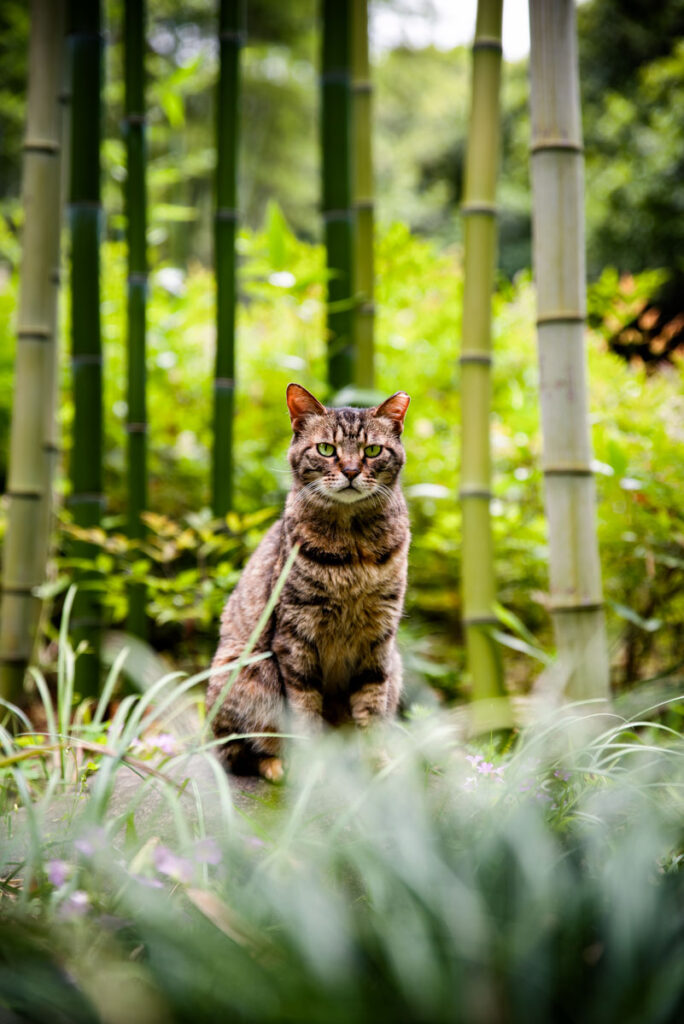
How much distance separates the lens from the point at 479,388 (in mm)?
2338

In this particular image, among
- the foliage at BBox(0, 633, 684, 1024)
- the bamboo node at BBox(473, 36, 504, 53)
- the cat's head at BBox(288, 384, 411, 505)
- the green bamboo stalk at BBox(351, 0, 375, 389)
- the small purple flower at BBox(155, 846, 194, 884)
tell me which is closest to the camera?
the foliage at BBox(0, 633, 684, 1024)

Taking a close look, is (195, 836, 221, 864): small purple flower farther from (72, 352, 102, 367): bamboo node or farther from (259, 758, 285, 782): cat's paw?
(72, 352, 102, 367): bamboo node

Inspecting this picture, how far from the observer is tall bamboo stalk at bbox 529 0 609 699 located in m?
2.00

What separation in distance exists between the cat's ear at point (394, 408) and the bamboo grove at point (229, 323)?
61cm

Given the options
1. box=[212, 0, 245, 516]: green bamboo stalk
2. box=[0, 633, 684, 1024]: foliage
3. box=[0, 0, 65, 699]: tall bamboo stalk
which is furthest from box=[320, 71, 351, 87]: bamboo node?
box=[0, 633, 684, 1024]: foliage

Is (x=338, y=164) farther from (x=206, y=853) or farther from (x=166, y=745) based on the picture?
(x=206, y=853)

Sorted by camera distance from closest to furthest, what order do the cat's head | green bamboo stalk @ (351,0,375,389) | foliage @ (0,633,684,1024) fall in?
1. foliage @ (0,633,684,1024)
2. the cat's head
3. green bamboo stalk @ (351,0,375,389)

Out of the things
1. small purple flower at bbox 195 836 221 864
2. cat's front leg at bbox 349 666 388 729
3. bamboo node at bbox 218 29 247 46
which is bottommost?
small purple flower at bbox 195 836 221 864

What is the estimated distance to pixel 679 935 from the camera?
0.94 meters

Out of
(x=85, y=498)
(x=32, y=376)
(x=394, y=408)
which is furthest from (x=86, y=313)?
(x=394, y=408)

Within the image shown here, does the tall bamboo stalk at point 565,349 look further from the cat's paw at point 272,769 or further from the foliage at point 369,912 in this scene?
the cat's paw at point 272,769

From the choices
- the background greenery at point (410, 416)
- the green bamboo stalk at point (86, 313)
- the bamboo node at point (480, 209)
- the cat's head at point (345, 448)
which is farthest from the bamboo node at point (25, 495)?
the bamboo node at point (480, 209)

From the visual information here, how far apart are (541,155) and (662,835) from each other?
161 centimetres

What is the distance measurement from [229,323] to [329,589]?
1.18 meters
